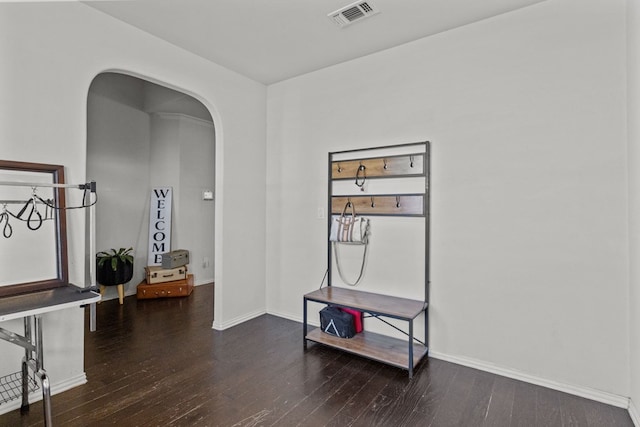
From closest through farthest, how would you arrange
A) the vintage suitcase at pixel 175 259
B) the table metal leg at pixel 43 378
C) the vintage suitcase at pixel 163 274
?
the table metal leg at pixel 43 378, the vintage suitcase at pixel 163 274, the vintage suitcase at pixel 175 259

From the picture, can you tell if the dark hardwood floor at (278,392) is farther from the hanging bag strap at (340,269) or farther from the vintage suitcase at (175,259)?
the vintage suitcase at (175,259)

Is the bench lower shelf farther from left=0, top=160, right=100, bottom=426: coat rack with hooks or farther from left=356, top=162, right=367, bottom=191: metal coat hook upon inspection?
left=0, top=160, right=100, bottom=426: coat rack with hooks

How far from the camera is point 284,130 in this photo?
147 inches

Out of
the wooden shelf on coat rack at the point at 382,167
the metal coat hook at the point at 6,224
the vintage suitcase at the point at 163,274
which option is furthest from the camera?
the vintage suitcase at the point at 163,274

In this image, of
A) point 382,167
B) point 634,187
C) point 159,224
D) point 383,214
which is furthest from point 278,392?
point 159,224

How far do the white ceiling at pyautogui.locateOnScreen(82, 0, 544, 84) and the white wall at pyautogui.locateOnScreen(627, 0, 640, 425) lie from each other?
67 cm

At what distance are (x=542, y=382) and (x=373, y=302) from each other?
1275 mm

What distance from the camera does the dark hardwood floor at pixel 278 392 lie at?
1.96 m

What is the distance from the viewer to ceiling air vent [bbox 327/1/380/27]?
7.84 feet

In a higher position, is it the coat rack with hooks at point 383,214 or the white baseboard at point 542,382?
the coat rack with hooks at point 383,214

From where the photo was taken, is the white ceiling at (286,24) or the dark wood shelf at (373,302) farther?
the dark wood shelf at (373,302)

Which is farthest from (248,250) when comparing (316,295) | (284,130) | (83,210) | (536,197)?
(536,197)

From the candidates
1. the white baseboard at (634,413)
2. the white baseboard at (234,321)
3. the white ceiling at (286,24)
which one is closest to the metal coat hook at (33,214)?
the white ceiling at (286,24)

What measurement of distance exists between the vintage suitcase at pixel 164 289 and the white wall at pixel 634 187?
178 inches
